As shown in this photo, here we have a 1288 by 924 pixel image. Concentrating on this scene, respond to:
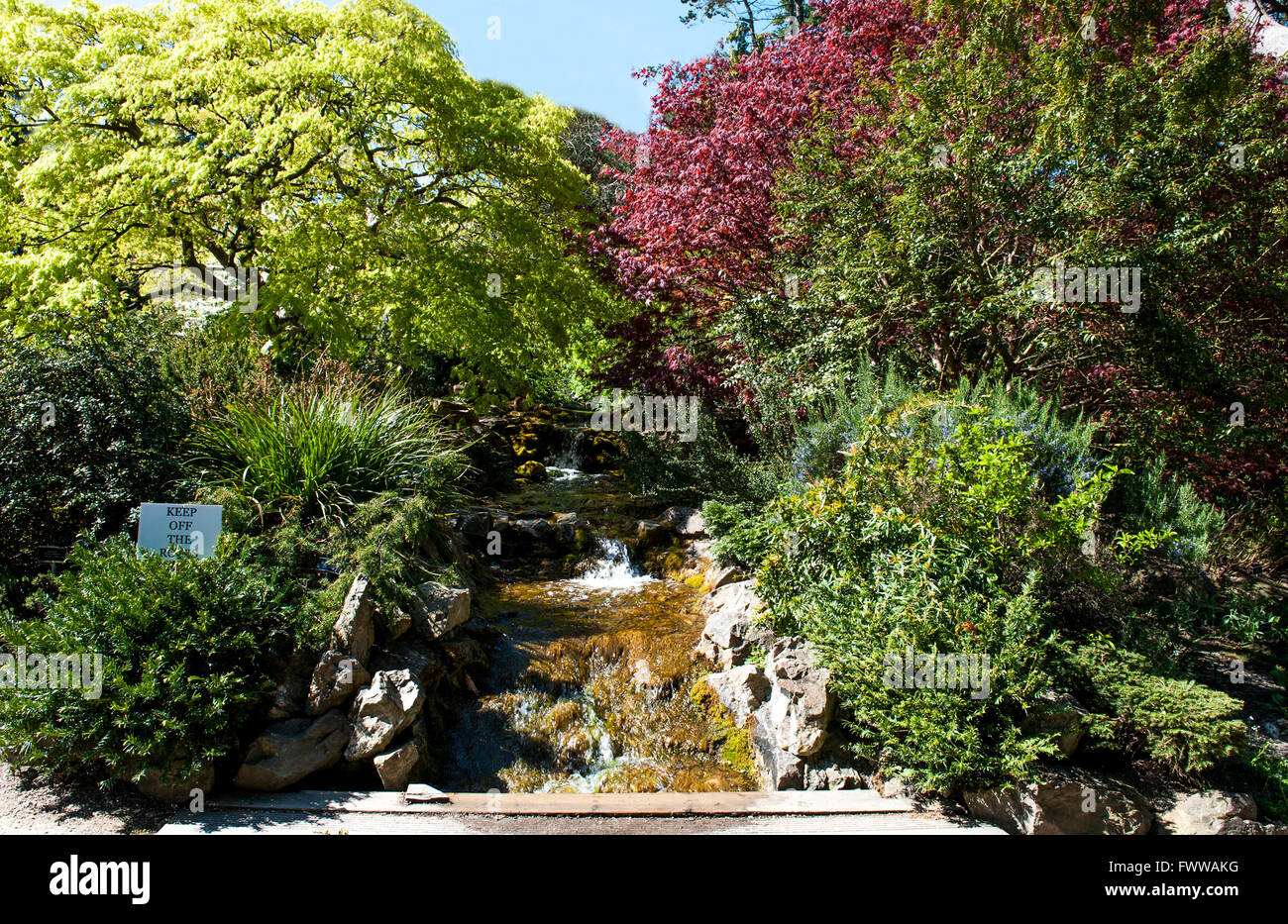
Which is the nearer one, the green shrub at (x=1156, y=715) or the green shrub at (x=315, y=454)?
the green shrub at (x=1156, y=715)

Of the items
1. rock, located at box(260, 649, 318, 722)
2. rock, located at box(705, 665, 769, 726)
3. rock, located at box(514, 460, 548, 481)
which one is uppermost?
rock, located at box(514, 460, 548, 481)

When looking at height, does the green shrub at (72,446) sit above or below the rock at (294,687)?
above

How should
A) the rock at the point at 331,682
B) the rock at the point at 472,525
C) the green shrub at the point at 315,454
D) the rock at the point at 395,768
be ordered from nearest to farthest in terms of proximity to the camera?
1. the rock at the point at 395,768
2. the rock at the point at 331,682
3. the green shrub at the point at 315,454
4. the rock at the point at 472,525

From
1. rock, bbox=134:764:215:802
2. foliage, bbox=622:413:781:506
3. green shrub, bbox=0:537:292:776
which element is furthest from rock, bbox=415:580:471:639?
foliage, bbox=622:413:781:506

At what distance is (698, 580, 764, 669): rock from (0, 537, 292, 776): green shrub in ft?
9.96

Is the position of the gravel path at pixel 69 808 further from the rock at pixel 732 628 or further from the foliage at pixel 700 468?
the foliage at pixel 700 468

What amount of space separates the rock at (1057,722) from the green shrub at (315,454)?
4857mm

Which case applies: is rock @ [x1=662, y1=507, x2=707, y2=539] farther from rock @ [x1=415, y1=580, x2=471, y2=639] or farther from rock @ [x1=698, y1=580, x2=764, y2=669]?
rock @ [x1=415, y1=580, x2=471, y2=639]

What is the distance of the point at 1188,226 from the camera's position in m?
→ 5.73

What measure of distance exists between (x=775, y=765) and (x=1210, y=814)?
2.26 meters

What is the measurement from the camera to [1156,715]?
149 inches

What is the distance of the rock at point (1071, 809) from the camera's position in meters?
3.66

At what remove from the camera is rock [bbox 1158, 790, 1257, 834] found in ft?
11.9

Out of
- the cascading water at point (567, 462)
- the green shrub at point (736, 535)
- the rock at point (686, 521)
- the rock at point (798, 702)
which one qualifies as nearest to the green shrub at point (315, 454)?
the green shrub at point (736, 535)
